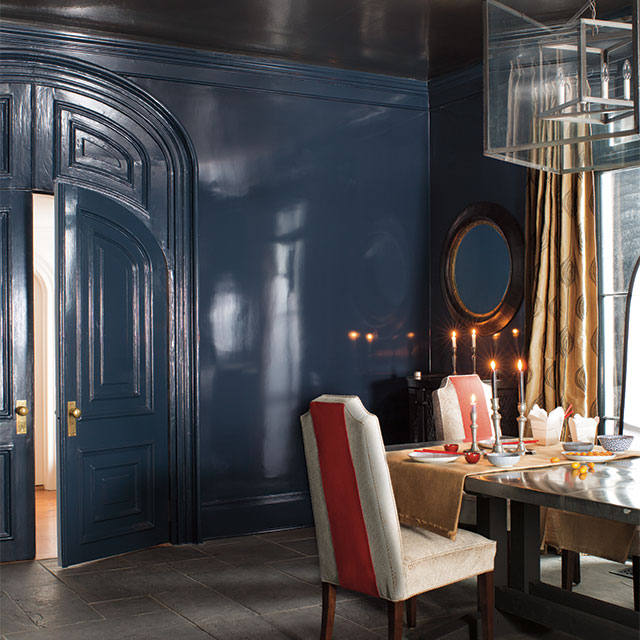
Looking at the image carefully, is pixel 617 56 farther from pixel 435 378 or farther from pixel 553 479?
pixel 435 378

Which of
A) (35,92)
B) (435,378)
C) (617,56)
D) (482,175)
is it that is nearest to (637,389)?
(435,378)

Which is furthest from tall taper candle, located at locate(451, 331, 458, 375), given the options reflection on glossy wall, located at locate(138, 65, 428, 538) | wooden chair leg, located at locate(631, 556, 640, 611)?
wooden chair leg, located at locate(631, 556, 640, 611)

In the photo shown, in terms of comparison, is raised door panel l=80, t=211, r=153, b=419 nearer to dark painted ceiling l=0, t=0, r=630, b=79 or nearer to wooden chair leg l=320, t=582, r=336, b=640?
dark painted ceiling l=0, t=0, r=630, b=79

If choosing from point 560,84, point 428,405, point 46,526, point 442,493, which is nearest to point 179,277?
point 428,405

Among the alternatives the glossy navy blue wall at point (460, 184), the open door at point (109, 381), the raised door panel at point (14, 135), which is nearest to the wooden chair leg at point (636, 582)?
the glossy navy blue wall at point (460, 184)

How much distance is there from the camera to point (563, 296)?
4992 millimetres

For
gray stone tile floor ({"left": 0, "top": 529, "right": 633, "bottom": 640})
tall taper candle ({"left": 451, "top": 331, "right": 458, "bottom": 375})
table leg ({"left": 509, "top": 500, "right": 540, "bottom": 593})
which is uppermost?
tall taper candle ({"left": 451, "top": 331, "right": 458, "bottom": 375})

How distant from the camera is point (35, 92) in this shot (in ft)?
16.3

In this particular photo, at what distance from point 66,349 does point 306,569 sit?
1.82 meters

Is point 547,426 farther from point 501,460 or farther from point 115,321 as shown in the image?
point 115,321

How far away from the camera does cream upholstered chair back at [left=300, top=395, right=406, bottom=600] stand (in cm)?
296

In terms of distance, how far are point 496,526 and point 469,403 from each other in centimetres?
126

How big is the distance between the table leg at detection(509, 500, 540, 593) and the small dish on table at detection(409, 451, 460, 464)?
31 cm

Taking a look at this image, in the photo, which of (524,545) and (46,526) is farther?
(46,526)
